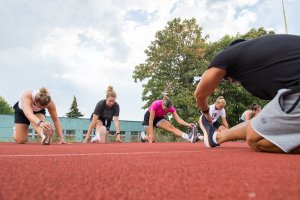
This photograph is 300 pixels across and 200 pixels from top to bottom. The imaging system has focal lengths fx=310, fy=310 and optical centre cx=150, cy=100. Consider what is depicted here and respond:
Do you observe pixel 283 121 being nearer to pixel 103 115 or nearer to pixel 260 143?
pixel 260 143

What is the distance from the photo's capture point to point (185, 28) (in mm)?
25219

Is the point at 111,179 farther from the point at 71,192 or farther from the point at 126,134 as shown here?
the point at 126,134

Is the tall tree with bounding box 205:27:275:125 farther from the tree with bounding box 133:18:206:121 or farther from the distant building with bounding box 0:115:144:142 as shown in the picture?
the distant building with bounding box 0:115:144:142

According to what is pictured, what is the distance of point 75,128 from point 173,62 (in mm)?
16972

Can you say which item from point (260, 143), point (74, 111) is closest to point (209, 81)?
point (260, 143)

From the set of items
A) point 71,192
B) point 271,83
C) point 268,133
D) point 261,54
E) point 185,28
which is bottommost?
point 71,192

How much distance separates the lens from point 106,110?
29.7 feet

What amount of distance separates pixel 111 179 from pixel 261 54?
2.07m

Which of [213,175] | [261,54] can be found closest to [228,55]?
[261,54]

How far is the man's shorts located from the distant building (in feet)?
104

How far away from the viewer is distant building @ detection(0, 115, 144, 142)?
32984mm

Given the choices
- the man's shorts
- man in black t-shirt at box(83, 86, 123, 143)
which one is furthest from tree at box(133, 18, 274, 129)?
the man's shorts

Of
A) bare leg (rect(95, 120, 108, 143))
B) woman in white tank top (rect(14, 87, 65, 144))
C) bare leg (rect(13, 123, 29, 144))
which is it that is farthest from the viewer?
bare leg (rect(95, 120, 108, 143))

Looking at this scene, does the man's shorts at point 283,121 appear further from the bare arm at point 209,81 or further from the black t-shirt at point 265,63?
the bare arm at point 209,81
